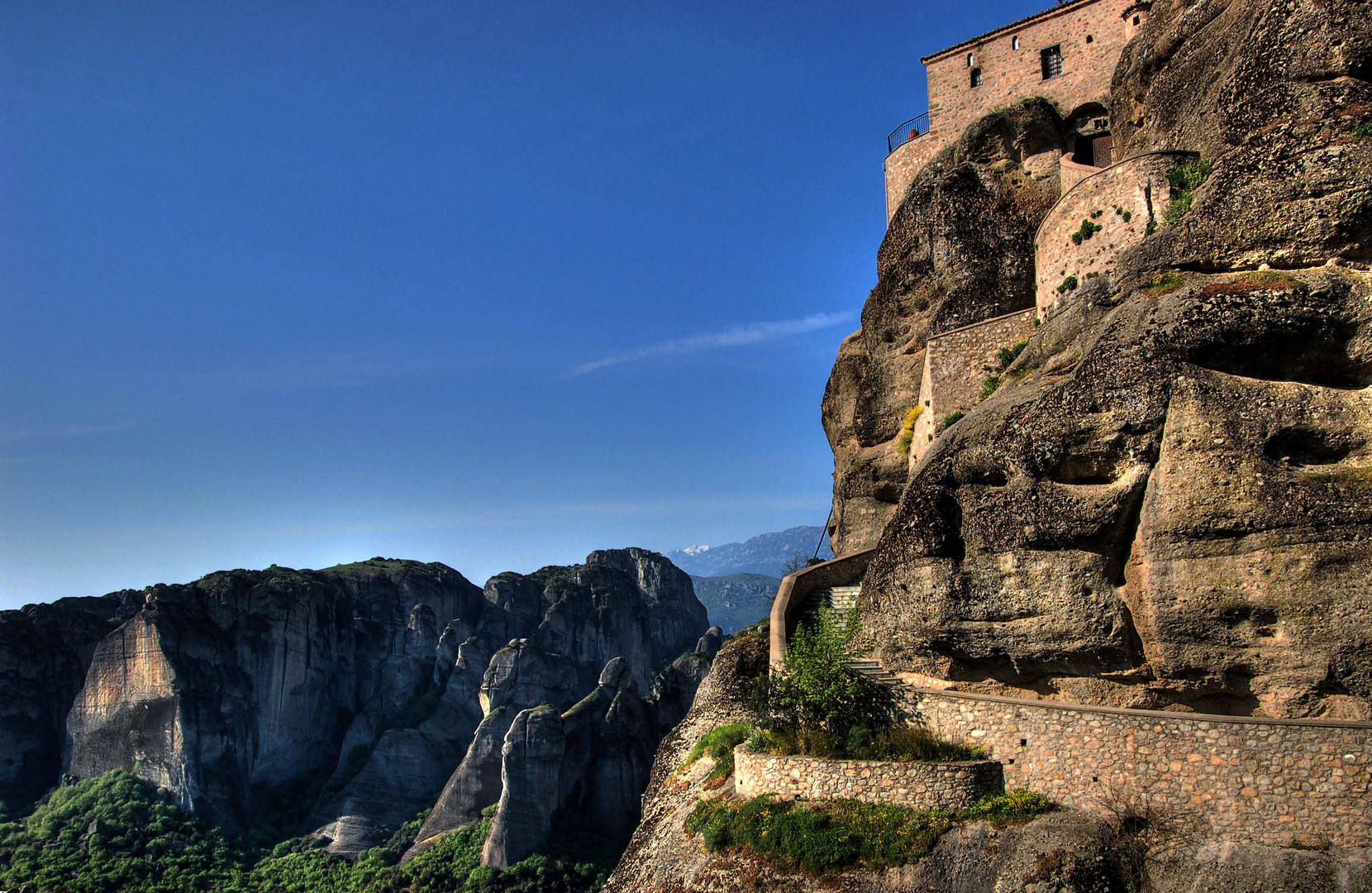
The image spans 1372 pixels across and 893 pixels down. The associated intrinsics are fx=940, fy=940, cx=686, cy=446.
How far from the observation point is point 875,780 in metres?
16.8

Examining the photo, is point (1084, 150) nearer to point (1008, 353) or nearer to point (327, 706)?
point (1008, 353)

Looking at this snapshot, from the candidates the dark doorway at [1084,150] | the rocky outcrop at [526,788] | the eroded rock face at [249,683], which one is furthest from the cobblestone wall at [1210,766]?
the eroded rock face at [249,683]

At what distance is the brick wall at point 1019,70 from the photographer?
3008 centimetres

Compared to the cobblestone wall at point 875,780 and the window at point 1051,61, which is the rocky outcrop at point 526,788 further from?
the window at point 1051,61

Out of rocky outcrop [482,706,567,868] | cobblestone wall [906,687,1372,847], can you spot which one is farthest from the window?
rocky outcrop [482,706,567,868]

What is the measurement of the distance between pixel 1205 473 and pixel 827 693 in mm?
7750

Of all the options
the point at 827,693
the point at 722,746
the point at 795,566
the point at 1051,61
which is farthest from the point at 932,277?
the point at 722,746

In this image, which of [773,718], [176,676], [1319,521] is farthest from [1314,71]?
[176,676]

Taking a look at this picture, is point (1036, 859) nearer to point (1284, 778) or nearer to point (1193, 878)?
point (1193, 878)

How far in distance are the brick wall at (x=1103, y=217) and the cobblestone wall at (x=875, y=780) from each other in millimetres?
11422

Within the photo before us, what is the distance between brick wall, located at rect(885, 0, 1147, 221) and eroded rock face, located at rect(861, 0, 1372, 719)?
38.1 ft

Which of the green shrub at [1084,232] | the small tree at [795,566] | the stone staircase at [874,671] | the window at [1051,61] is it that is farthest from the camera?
the window at [1051,61]

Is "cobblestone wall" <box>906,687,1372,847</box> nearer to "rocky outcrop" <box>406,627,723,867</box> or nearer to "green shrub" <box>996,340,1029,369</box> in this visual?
"green shrub" <box>996,340,1029,369</box>

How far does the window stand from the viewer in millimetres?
31067
